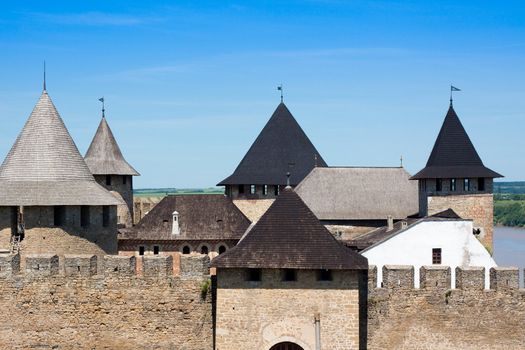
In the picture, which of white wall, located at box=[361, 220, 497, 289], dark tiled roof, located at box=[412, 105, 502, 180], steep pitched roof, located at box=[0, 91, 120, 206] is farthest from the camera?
dark tiled roof, located at box=[412, 105, 502, 180]

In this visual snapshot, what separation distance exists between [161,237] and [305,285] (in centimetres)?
2008

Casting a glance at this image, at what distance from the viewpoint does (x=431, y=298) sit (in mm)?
22797

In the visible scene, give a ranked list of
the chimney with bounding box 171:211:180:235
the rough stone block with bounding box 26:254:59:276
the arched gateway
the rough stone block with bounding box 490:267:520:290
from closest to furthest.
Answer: the arched gateway, the rough stone block with bounding box 490:267:520:290, the rough stone block with bounding box 26:254:59:276, the chimney with bounding box 171:211:180:235

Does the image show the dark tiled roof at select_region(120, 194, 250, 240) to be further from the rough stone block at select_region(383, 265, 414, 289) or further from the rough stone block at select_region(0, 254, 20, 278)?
the rough stone block at select_region(383, 265, 414, 289)

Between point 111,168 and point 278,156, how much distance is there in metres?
8.60

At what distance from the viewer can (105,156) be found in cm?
4597

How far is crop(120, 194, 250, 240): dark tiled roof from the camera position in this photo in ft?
135

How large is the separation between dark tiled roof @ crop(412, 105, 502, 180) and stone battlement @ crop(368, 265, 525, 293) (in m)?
15.7

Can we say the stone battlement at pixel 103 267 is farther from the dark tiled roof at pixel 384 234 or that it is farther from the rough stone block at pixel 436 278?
the dark tiled roof at pixel 384 234

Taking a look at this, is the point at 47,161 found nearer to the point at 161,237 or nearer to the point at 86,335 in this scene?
the point at 86,335

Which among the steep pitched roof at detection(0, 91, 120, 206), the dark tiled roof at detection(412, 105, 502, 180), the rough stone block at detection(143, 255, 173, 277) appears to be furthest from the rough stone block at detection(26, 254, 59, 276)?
the dark tiled roof at detection(412, 105, 502, 180)

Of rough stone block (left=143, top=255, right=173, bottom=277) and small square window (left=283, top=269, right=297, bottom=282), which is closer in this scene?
small square window (left=283, top=269, right=297, bottom=282)

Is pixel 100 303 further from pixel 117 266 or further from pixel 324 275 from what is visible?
pixel 324 275

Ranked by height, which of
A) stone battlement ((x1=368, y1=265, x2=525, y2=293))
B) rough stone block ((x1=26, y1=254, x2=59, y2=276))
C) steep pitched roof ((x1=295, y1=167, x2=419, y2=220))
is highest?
steep pitched roof ((x1=295, y1=167, x2=419, y2=220))
